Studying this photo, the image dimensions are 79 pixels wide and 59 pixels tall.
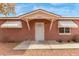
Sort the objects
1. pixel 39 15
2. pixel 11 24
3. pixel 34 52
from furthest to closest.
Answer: pixel 39 15 → pixel 11 24 → pixel 34 52

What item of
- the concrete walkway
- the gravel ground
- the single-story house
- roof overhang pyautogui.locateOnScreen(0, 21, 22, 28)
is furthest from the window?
roof overhang pyautogui.locateOnScreen(0, 21, 22, 28)

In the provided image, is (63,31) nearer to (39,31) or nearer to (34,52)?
(39,31)

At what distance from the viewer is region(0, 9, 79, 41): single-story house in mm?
4828

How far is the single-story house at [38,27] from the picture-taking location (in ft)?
15.8

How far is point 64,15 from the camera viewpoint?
190 inches

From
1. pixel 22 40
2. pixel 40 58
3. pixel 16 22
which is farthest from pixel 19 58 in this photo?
pixel 16 22

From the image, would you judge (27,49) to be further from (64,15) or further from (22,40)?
(64,15)

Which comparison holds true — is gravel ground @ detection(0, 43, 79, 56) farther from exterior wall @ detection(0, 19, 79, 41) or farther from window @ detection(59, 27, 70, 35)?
window @ detection(59, 27, 70, 35)

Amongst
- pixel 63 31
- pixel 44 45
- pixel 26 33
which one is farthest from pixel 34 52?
pixel 63 31

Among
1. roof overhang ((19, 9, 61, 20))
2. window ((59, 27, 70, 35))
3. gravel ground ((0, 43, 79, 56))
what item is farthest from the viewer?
window ((59, 27, 70, 35))

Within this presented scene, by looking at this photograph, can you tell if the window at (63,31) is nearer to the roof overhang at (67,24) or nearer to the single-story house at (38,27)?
the single-story house at (38,27)

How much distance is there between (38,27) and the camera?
5.41m

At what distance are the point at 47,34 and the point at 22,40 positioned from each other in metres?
→ 0.66

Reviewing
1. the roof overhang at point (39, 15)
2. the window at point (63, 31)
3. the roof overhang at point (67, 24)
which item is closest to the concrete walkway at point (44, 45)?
the window at point (63, 31)
